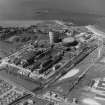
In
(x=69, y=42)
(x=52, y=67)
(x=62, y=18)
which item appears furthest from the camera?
(x=62, y=18)

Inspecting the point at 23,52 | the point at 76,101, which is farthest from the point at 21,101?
the point at 23,52

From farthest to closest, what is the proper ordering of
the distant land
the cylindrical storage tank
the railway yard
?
the distant land
the cylindrical storage tank
the railway yard

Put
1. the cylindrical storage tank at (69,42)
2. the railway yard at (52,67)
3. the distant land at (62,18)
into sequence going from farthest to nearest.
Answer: the distant land at (62,18) < the cylindrical storage tank at (69,42) < the railway yard at (52,67)

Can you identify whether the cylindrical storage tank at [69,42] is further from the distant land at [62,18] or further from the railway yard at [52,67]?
the distant land at [62,18]

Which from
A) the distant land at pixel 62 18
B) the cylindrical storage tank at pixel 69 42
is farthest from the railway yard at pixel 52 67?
the distant land at pixel 62 18

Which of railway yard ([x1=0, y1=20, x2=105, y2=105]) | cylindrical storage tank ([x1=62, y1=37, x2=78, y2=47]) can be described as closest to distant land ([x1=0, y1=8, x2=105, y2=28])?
railway yard ([x1=0, y1=20, x2=105, y2=105])

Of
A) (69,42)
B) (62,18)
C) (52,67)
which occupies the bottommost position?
(52,67)

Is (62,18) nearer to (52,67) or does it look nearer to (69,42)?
(69,42)

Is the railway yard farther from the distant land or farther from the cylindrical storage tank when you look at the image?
the distant land

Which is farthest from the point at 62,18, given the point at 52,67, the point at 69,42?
the point at 52,67
